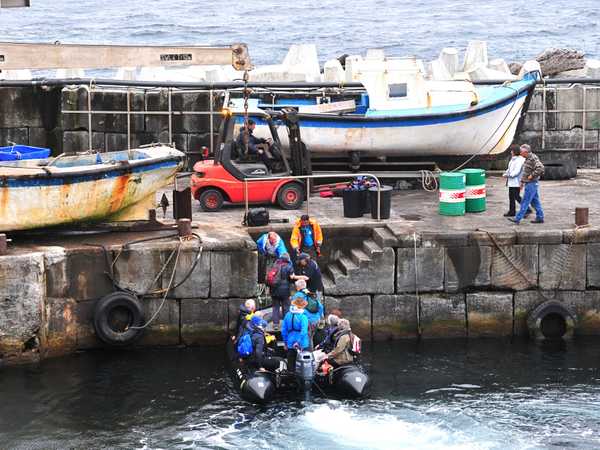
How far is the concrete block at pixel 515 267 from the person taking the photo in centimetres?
2130

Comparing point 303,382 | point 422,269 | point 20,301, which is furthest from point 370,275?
point 20,301

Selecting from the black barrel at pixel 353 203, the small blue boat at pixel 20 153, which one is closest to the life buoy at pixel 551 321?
the black barrel at pixel 353 203

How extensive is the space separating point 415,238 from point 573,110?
Answer: 671cm

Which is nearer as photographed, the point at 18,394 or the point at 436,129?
the point at 18,394

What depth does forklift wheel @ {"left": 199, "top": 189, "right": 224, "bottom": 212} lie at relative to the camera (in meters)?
23.1

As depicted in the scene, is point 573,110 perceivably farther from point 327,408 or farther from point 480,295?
point 327,408

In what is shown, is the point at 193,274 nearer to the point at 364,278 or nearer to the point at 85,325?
the point at 85,325

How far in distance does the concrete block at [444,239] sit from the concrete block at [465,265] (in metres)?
0.11

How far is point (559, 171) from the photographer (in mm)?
25781

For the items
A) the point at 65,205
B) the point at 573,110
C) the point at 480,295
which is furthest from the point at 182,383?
the point at 573,110

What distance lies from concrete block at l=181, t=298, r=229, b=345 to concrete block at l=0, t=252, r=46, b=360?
2.25 meters

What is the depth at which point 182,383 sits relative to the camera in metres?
19.5

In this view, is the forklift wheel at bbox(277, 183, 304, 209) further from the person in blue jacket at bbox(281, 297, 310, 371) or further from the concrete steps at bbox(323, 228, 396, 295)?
the person in blue jacket at bbox(281, 297, 310, 371)

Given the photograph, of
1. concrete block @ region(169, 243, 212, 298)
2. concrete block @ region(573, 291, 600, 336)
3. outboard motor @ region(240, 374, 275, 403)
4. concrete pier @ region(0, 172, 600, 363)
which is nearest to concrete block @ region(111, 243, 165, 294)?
concrete pier @ region(0, 172, 600, 363)
